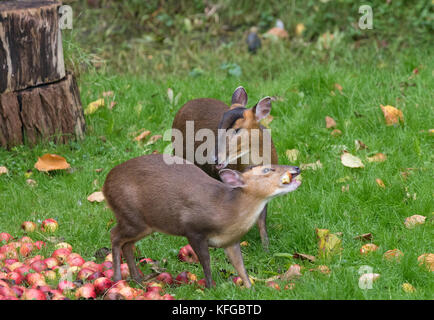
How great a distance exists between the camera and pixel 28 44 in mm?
6406

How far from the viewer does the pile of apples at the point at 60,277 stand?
3.99 m

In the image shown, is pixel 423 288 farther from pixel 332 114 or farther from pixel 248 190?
pixel 332 114

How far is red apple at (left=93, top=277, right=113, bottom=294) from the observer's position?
4.18 metres

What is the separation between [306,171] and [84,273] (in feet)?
7.20

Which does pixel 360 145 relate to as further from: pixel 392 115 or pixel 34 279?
pixel 34 279

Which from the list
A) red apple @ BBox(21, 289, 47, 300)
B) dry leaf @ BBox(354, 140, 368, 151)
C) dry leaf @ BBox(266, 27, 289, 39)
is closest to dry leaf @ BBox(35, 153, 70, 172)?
red apple @ BBox(21, 289, 47, 300)

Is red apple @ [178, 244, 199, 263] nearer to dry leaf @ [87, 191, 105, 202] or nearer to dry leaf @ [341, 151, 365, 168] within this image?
dry leaf @ [87, 191, 105, 202]

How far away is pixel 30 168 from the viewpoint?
6.34m

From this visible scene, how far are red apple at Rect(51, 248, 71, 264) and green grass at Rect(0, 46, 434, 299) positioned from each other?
1.17 feet

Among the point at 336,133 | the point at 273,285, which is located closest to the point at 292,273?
the point at 273,285

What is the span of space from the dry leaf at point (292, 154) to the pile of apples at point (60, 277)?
1.81 m

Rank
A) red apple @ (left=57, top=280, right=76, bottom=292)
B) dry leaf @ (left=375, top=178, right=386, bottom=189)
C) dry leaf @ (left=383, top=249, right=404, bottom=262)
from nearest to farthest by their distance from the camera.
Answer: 1. red apple @ (left=57, top=280, right=76, bottom=292)
2. dry leaf @ (left=383, top=249, right=404, bottom=262)
3. dry leaf @ (left=375, top=178, right=386, bottom=189)
